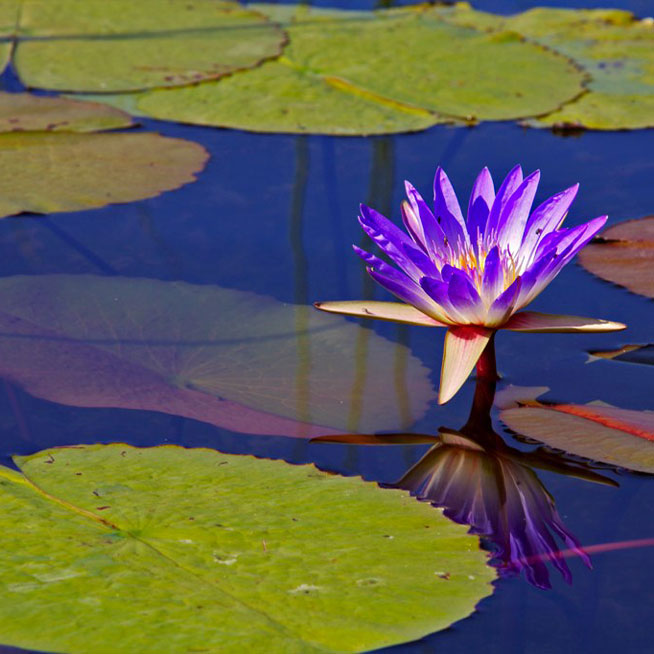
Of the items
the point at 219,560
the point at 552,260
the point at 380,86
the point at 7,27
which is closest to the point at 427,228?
the point at 552,260

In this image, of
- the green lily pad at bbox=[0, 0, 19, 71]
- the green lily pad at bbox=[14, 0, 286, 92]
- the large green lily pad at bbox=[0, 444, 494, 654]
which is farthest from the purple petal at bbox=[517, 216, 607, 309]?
the green lily pad at bbox=[0, 0, 19, 71]

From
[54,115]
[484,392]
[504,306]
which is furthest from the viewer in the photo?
[54,115]

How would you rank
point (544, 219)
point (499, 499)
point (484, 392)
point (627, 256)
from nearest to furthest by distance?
point (499, 499) → point (544, 219) → point (484, 392) → point (627, 256)

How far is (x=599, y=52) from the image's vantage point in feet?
14.0

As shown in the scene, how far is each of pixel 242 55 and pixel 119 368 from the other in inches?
92.5

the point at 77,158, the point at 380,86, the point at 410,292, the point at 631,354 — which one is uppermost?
the point at 380,86

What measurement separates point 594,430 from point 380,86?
90.2 inches

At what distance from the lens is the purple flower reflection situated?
5.29ft

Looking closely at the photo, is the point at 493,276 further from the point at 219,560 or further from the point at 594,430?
the point at 219,560

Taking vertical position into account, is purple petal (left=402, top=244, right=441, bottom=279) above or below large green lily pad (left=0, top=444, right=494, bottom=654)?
above

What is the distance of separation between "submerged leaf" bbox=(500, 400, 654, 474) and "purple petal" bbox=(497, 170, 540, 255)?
12.4 inches

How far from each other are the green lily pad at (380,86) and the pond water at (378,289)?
68mm

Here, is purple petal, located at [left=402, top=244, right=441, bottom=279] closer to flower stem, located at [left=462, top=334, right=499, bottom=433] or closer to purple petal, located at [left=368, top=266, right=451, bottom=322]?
purple petal, located at [left=368, top=266, right=451, bottom=322]

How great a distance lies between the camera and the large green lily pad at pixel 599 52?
368 cm
